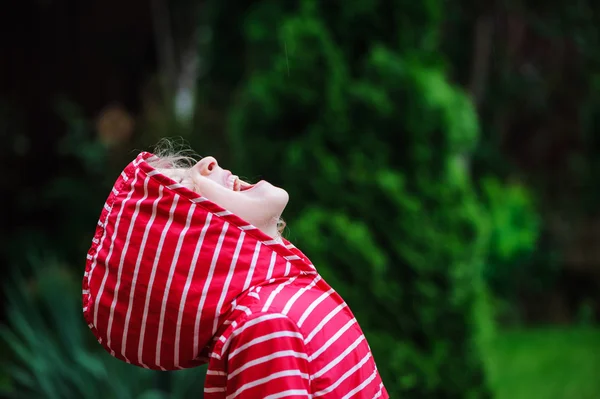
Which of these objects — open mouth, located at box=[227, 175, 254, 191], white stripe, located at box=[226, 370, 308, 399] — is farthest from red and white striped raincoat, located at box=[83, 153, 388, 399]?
open mouth, located at box=[227, 175, 254, 191]

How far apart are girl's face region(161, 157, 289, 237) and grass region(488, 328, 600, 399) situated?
3.71m

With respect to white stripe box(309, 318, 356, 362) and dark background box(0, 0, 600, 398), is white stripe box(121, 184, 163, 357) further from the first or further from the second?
dark background box(0, 0, 600, 398)

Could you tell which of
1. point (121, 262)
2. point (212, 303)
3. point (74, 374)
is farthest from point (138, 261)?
point (74, 374)

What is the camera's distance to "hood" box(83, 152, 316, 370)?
1282 millimetres

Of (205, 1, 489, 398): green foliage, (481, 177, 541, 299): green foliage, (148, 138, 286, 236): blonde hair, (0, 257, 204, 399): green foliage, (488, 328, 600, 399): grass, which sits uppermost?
(148, 138, 286, 236): blonde hair

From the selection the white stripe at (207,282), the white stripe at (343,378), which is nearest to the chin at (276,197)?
the white stripe at (207,282)

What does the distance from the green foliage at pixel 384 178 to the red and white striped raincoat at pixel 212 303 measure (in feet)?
5.89

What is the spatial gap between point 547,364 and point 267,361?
5.72 metres

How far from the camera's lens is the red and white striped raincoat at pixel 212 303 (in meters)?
1.23

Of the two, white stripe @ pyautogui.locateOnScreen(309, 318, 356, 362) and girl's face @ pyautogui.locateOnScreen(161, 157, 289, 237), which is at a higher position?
girl's face @ pyautogui.locateOnScreen(161, 157, 289, 237)

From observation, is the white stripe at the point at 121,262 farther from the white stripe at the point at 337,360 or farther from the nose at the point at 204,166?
the white stripe at the point at 337,360

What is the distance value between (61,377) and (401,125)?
7.00 ft

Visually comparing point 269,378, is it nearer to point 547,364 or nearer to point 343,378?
point 343,378

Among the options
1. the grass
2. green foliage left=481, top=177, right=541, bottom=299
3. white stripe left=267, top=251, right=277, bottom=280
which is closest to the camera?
A: white stripe left=267, top=251, right=277, bottom=280
